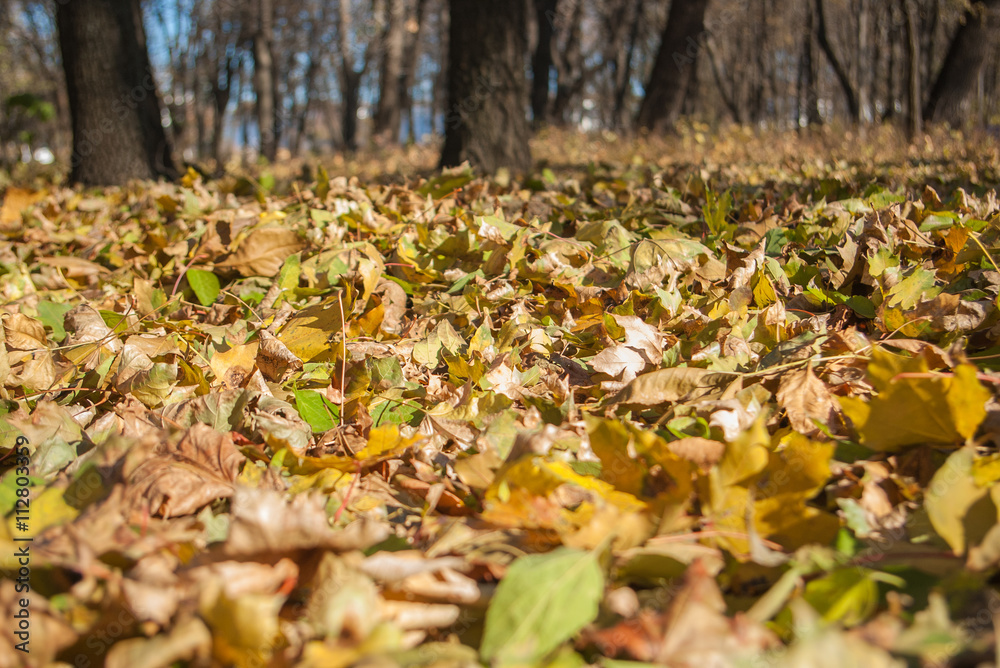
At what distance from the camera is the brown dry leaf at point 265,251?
2.09 metres

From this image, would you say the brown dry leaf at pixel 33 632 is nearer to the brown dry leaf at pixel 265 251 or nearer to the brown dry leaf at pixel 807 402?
the brown dry leaf at pixel 807 402

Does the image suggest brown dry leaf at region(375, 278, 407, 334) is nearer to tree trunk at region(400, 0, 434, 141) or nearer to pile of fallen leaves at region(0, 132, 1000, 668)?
pile of fallen leaves at region(0, 132, 1000, 668)

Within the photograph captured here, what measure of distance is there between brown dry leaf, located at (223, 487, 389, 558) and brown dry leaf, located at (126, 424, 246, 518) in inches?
10.9

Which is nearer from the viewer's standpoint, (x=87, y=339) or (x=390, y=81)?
(x=87, y=339)

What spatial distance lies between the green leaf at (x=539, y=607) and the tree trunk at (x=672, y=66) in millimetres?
9074

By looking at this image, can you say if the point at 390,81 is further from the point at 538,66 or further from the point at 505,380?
the point at 505,380

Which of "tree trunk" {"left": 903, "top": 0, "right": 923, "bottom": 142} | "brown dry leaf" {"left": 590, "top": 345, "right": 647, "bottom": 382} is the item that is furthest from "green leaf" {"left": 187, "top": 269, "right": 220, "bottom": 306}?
"tree trunk" {"left": 903, "top": 0, "right": 923, "bottom": 142}

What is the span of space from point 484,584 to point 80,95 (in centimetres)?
652

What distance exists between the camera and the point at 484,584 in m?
0.85

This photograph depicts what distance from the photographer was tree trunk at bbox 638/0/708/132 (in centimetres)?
909

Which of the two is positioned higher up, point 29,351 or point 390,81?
point 390,81

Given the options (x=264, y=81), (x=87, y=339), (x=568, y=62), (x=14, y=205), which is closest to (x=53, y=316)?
(x=87, y=339)

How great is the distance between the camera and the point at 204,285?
2051 mm

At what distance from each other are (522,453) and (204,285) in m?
1.52
